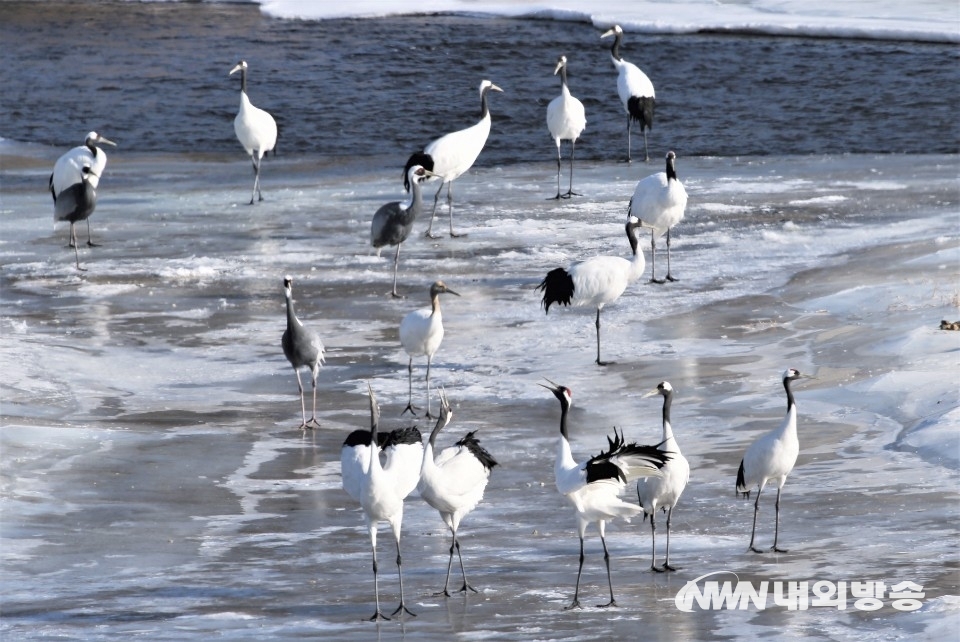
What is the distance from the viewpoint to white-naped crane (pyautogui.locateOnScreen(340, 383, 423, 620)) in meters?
8.04

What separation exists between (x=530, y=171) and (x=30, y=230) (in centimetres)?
648

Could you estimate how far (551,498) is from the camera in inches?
390

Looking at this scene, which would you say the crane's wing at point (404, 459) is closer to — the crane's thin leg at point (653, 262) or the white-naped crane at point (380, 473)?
the white-naped crane at point (380, 473)

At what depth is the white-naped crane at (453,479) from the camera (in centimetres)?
821

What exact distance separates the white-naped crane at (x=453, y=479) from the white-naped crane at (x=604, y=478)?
50 cm

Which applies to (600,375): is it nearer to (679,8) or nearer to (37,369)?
(37,369)

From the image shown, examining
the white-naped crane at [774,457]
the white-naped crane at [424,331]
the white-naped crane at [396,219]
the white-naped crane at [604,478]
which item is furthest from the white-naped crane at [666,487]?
the white-naped crane at [396,219]

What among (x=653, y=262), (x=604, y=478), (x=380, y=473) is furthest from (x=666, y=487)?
(x=653, y=262)

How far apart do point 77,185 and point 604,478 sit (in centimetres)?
1064

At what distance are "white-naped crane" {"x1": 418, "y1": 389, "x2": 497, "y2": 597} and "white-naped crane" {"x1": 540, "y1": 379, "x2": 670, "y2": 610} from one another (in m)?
0.50

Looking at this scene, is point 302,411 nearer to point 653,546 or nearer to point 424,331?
point 424,331

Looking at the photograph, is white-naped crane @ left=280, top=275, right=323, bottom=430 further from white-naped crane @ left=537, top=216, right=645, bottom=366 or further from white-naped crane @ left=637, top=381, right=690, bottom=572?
white-naped crane @ left=637, top=381, right=690, bottom=572

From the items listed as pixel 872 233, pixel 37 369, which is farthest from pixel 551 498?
pixel 872 233

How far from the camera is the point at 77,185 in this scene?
55.7ft
